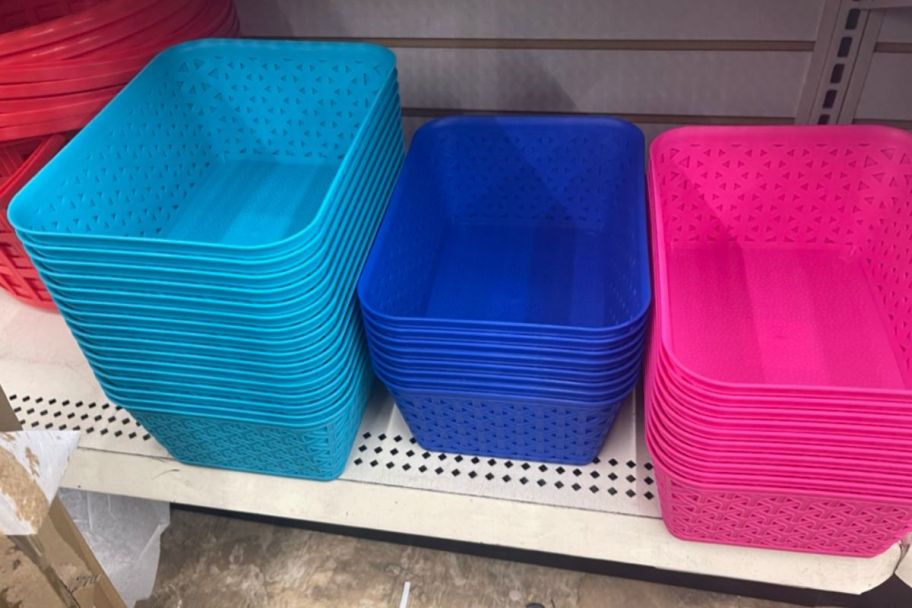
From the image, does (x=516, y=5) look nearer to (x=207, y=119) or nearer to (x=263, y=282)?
(x=207, y=119)

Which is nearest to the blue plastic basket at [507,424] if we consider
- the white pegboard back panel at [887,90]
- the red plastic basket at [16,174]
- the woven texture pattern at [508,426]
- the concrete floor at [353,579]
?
the woven texture pattern at [508,426]

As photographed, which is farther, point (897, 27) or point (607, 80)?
point (607, 80)

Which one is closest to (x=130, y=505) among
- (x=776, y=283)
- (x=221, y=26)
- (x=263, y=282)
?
(x=263, y=282)

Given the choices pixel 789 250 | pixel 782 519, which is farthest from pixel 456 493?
pixel 789 250

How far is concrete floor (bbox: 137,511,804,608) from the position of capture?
122 centimetres

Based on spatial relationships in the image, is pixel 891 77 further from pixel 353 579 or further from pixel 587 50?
pixel 353 579

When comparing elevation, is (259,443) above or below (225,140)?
below

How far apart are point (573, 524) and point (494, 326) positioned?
343mm

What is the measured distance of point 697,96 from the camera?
128cm

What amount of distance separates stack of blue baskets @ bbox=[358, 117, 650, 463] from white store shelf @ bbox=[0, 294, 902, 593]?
48mm

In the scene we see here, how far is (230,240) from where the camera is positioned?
1178 mm

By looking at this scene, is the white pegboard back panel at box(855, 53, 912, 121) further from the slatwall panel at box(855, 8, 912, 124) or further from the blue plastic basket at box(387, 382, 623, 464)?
the blue plastic basket at box(387, 382, 623, 464)

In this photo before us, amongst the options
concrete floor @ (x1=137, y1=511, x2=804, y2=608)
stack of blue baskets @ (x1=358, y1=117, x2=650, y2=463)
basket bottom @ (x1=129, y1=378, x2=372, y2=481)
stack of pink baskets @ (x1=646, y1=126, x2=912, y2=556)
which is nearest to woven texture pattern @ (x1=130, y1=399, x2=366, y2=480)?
basket bottom @ (x1=129, y1=378, x2=372, y2=481)

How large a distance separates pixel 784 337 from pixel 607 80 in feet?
1.74
